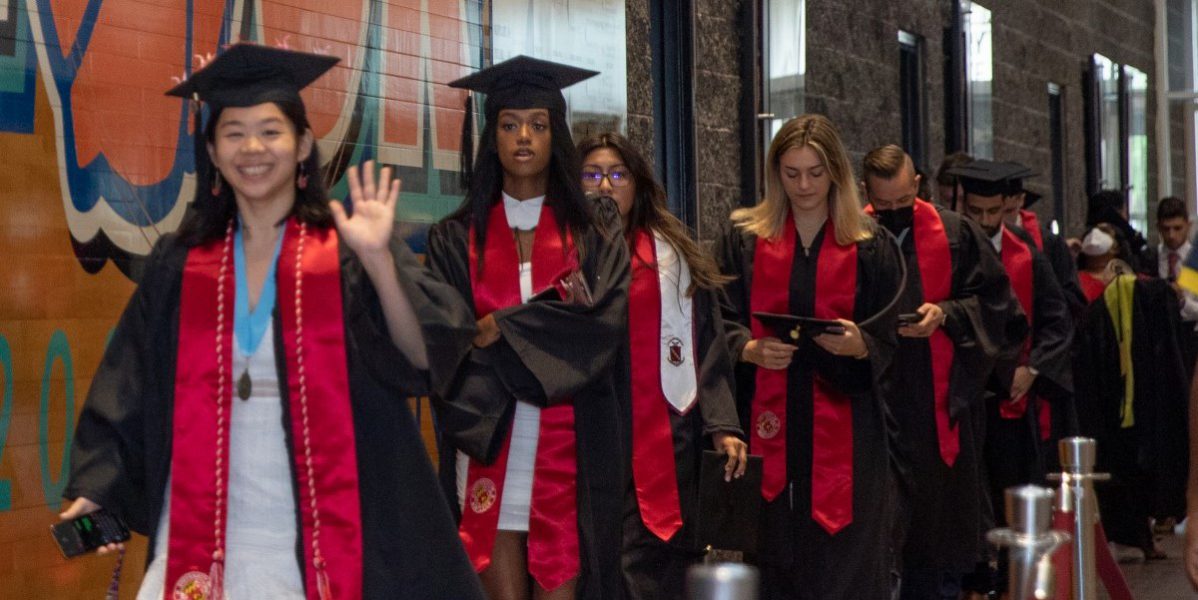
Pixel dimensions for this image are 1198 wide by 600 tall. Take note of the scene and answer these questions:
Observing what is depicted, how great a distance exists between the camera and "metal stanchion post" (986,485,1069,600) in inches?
115

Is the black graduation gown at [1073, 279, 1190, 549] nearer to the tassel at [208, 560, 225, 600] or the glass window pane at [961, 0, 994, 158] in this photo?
the glass window pane at [961, 0, 994, 158]

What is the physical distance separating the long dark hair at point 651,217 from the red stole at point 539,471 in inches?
23.4

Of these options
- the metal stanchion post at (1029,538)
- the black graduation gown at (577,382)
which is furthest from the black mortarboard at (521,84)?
the metal stanchion post at (1029,538)

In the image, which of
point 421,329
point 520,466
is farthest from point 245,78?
point 520,466

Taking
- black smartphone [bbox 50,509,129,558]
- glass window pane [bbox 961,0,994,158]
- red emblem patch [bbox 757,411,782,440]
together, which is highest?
glass window pane [bbox 961,0,994,158]

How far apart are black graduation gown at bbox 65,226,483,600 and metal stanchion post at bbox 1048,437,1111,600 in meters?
1.57

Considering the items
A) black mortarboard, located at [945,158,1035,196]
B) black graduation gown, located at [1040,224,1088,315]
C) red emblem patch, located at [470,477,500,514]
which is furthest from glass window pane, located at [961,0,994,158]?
red emblem patch, located at [470,477,500,514]

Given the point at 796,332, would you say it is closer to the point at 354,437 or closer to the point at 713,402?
the point at 713,402

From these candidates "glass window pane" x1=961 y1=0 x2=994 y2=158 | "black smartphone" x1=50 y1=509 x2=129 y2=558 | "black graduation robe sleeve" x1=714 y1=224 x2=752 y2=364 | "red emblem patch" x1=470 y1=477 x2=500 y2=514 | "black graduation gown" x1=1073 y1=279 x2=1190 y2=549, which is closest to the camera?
"black smartphone" x1=50 y1=509 x2=129 y2=558

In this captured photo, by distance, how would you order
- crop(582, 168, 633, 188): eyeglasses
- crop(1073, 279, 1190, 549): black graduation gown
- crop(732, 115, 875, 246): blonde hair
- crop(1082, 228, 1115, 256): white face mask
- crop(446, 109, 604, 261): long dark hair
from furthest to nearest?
crop(1082, 228, 1115, 256): white face mask → crop(1073, 279, 1190, 549): black graduation gown → crop(732, 115, 875, 246): blonde hair → crop(582, 168, 633, 188): eyeglasses → crop(446, 109, 604, 261): long dark hair

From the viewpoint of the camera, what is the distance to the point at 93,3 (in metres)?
4.59

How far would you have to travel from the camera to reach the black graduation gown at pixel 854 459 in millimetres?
5664

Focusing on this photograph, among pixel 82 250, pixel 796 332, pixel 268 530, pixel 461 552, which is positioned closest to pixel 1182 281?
pixel 461 552

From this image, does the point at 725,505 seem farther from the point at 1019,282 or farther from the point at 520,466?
the point at 1019,282
